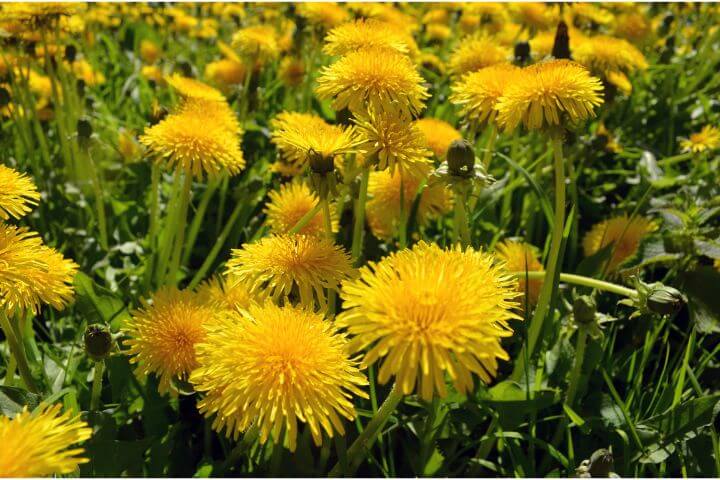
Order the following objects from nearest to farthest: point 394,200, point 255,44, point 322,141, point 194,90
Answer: point 322,141
point 394,200
point 194,90
point 255,44

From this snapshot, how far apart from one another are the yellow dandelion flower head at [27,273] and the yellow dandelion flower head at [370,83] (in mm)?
661

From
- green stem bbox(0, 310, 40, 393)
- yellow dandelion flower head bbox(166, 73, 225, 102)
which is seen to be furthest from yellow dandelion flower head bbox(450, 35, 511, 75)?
green stem bbox(0, 310, 40, 393)

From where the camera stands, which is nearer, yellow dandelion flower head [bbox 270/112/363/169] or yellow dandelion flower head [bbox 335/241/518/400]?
yellow dandelion flower head [bbox 335/241/518/400]

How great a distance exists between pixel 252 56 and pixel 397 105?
147 cm

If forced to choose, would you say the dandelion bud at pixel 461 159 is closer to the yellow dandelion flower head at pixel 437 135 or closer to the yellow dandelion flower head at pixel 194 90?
the yellow dandelion flower head at pixel 437 135

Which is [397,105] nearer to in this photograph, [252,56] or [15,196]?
[15,196]

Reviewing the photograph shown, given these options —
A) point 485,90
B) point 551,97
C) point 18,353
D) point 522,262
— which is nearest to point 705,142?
point 522,262

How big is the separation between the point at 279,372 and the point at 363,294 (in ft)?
0.61

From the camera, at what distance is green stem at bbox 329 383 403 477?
1.03 metres

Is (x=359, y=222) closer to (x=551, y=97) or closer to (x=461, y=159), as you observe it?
(x=461, y=159)

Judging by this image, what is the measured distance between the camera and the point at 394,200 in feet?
5.79

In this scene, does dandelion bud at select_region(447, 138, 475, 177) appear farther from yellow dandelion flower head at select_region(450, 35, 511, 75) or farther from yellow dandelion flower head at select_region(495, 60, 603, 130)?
yellow dandelion flower head at select_region(450, 35, 511, 75)

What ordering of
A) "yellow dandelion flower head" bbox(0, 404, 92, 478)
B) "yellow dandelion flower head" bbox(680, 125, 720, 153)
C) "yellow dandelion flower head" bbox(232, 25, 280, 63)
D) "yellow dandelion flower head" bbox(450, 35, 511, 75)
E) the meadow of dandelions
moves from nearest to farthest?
"yellow dandelion flower head" bbox(0, 404, 92, 478) → the meadow of dandelions → "yellow dandelion flower head" bbox(450, 35, 511, 75) → "yellow dandelion flower head" bbox(680, 125, 720, 153) → "yellow dandelion flower head" bbox(232, 25, 280, 63)

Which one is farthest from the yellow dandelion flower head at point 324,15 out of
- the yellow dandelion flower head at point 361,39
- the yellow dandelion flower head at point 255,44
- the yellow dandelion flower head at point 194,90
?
the yellow dandelion flower head at point 361,39
